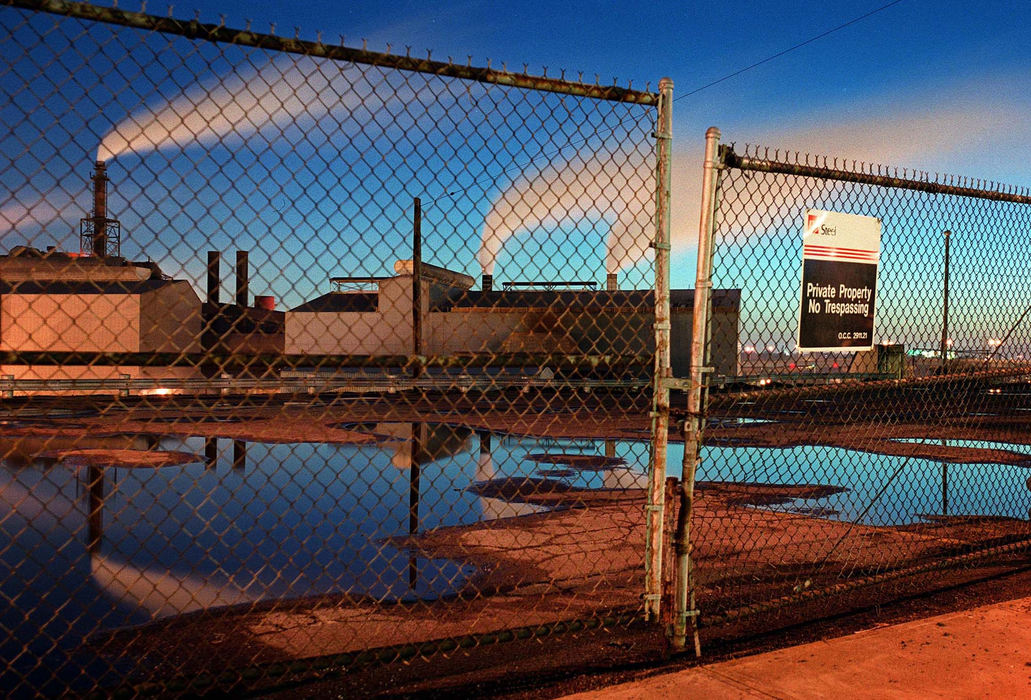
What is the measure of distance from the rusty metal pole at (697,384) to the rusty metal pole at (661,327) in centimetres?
12

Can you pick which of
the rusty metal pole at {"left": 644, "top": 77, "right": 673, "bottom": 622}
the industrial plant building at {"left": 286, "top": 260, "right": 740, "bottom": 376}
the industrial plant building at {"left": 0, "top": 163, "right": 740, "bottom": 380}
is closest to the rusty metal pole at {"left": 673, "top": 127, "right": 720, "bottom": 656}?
the rusty metal pole at {"left": 644, "top": 77, "right": 673, "bottom": 622}

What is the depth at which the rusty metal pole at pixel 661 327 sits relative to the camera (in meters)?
4.45

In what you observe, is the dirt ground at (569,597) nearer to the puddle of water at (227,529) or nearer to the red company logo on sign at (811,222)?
the puddle of water at (227,529)

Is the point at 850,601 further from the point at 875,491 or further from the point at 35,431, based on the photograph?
the point at 35,431

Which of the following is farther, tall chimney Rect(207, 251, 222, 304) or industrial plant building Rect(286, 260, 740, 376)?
industrial plant building Rect(286, 260, 740, 376)

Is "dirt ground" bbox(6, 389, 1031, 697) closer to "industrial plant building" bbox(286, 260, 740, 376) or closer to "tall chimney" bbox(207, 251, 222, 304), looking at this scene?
"tall chimney" bbox(207, 251, 222, 304)

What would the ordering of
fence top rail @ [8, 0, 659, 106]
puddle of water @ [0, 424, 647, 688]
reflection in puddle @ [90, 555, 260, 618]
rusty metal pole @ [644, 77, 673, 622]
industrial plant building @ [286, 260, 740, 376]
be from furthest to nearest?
industrial plant building @ [286, 260, 740, 376], puddle of water @ [0, 424, 647, 688], reflection in puddle @ [90, 555, 260, 618], rusty metal pole @ [644, 77, 673, 622], fence top rail @ [8, 0, 659, 106]

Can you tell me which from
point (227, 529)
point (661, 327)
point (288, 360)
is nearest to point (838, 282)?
point (661, 327)

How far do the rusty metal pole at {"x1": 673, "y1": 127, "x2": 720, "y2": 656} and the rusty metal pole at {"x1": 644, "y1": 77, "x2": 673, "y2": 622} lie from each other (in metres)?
0.12

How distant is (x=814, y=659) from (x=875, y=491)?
7919 mm

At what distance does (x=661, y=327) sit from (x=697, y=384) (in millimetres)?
349

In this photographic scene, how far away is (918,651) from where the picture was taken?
4.62 metres

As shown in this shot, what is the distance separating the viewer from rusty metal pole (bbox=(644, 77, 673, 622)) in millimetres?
4449

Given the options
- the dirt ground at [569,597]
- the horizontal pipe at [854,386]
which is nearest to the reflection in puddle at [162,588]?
the dirt ground at [569,597]
